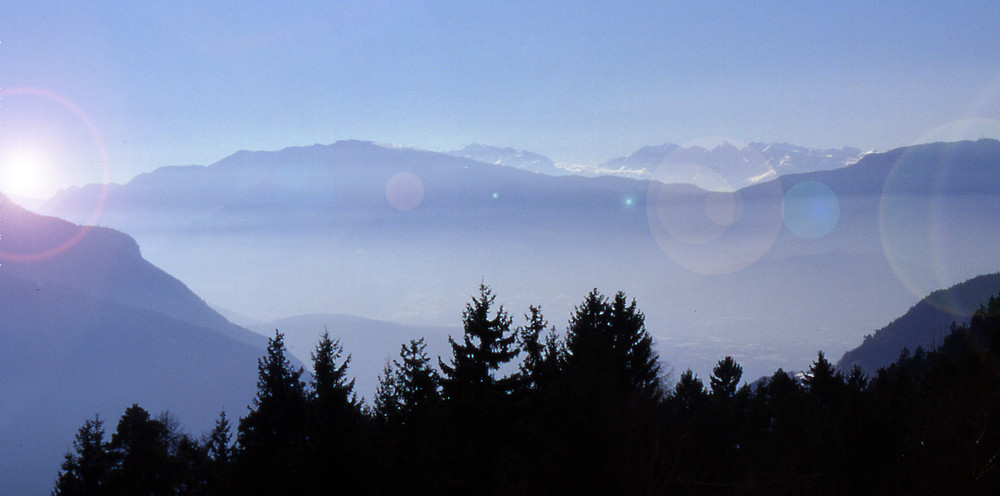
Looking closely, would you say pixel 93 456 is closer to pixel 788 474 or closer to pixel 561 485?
pixel 561 485

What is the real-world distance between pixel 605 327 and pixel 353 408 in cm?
1422

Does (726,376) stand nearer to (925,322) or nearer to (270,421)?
(270,421)

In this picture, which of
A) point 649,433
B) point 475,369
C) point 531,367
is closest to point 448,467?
point 475,369

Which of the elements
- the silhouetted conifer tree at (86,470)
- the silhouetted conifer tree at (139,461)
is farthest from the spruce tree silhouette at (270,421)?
the silhouetted conifer tree at (86,470)

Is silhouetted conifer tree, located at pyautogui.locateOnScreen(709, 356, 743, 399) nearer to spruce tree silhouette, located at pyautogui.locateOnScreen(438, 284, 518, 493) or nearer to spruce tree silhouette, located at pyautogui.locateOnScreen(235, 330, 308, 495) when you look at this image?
spruce tree silhouette, located at pyautogui.locateOnScreen(438, 284, 518, 493)

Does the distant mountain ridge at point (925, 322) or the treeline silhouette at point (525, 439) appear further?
the distant mountain ridge at point (925, 322)

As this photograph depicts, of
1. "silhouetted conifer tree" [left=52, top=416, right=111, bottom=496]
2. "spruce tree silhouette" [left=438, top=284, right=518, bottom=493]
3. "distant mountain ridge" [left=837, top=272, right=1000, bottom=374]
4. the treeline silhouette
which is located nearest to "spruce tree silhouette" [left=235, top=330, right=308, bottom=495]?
the treeline silhouette

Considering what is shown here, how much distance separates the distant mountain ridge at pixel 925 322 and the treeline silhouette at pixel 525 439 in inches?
5014

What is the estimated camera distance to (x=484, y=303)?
17797mm

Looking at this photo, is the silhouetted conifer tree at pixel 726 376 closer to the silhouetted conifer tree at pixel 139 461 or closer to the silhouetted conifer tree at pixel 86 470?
the silhouetted conifer tree at pixel 139 461

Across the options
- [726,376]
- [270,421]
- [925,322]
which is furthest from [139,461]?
[925,322]

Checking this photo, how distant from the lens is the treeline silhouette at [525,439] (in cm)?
1391

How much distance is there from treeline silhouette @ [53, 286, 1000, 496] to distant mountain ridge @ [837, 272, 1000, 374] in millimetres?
127360

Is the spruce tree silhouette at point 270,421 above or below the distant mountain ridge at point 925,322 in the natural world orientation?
above
